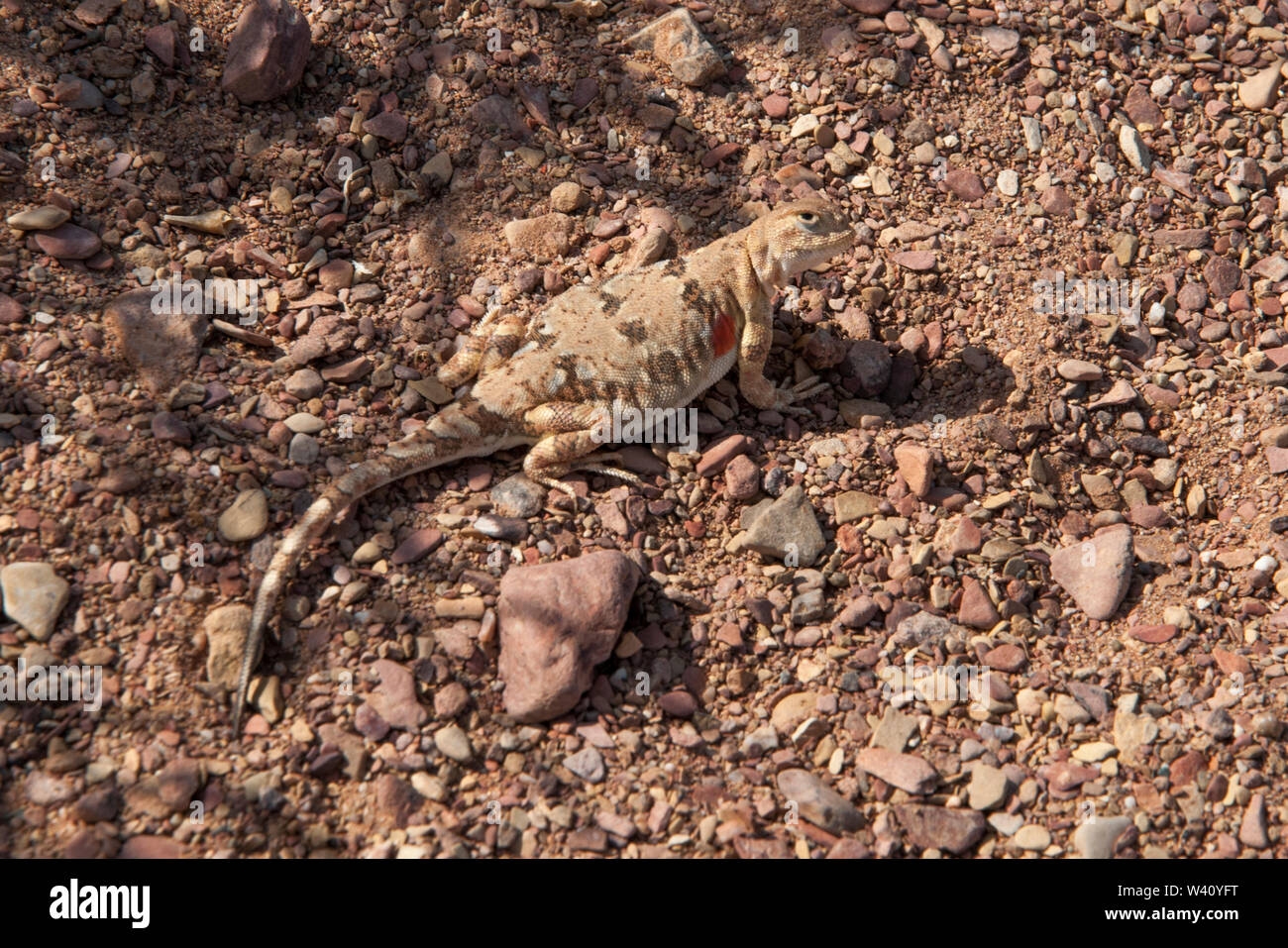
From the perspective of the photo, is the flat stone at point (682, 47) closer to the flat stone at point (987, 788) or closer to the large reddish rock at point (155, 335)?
the large reddish rock at point (155, 335)

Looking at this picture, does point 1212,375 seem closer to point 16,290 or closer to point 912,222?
point 912,222

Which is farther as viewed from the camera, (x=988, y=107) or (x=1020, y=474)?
(x=988, y=107)

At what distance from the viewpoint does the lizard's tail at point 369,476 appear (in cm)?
501

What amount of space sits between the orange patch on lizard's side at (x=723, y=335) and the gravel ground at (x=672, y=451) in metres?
0.40

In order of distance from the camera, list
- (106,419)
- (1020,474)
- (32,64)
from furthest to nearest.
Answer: (32,64) → (1020,474) → (106,419)

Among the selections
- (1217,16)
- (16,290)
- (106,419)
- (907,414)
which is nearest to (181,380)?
(106,419)

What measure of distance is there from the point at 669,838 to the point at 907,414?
3.12 meters

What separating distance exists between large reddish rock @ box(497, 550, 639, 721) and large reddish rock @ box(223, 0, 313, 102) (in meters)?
4.04

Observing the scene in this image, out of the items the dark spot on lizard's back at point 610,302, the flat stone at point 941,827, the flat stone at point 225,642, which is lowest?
the flat stone at point 941,827

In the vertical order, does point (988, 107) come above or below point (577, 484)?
above

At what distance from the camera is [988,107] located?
752 centimetres

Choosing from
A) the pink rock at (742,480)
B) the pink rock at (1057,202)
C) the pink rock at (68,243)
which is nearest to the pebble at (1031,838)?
the pink rock at (742,480)

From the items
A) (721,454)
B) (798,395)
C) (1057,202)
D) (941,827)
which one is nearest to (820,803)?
(941,827)

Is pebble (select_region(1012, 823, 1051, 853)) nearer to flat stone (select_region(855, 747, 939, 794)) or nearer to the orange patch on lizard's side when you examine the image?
flat stone (select_region(855, 747, 939, 794))
